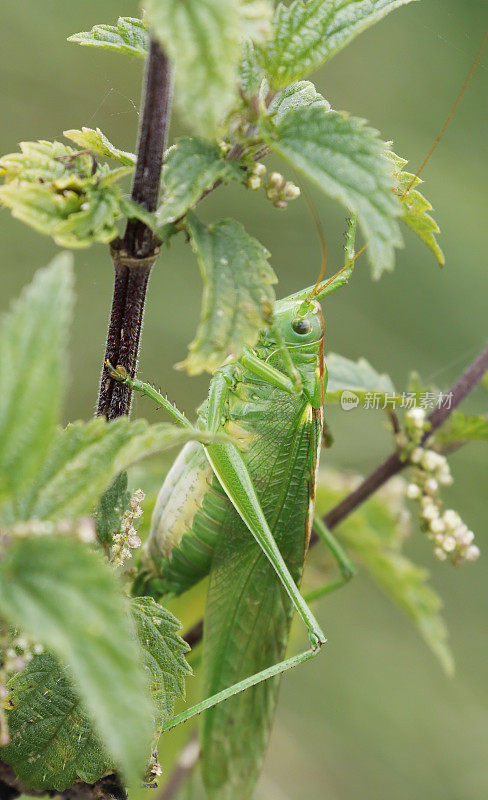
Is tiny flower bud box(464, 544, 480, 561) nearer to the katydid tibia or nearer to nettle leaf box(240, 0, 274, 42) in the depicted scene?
the katydid tibia

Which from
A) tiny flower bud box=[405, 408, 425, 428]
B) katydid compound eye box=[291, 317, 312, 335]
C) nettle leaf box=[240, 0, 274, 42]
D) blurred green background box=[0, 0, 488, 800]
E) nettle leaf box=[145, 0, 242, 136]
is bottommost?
blurred green background box=[0, 0, 488, 800]

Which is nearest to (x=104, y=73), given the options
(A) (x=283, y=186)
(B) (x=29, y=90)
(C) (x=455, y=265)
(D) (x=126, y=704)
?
(B) (x=29, y=90)

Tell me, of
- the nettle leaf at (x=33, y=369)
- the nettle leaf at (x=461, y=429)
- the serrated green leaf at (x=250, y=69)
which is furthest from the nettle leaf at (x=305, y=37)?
the nettle leaf at (x=461, y=429)

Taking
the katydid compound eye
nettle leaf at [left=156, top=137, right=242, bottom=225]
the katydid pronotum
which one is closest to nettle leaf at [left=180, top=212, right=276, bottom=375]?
nettle leaf at [left=156, top=137, right=242, bottom=225]

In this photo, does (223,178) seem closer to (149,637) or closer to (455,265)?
(149,637)

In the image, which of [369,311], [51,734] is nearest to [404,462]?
[51,734]

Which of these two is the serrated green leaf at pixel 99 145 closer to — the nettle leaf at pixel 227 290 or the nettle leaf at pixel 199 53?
the nettle leaf at pixel 227 290
